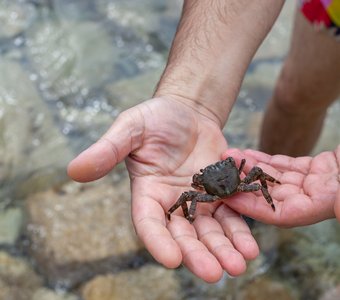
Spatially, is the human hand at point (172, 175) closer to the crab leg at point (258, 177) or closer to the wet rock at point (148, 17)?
the crab leg at point (258, 177)

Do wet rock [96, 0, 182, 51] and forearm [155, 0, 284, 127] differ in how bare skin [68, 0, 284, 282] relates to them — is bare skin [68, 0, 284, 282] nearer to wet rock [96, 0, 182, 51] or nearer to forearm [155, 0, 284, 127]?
forearm [155, 0, 284, 127]

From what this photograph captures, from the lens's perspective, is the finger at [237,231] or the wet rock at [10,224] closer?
the finger at [237,231]

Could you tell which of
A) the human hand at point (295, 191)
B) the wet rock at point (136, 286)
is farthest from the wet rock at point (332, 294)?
the human hand at point (295, 191)

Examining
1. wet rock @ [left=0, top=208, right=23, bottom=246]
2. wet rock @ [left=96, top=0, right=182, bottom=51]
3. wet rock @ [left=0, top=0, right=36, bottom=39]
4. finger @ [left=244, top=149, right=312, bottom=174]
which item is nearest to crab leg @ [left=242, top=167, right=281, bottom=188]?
finger @ [left=244, top=149, right=312, bottom=174]

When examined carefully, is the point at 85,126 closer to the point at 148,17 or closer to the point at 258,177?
the point at 148,17

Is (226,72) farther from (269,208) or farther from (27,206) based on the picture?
(27,206)

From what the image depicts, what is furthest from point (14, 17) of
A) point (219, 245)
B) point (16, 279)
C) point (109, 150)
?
point (219, 245)
